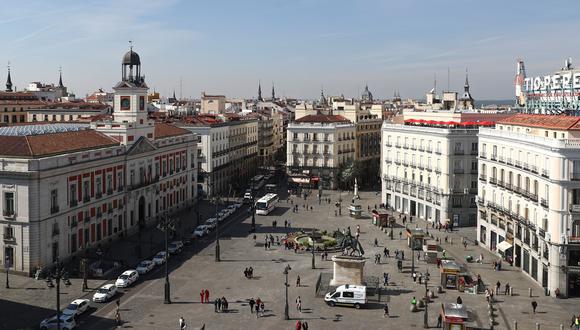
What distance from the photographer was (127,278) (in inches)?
2066

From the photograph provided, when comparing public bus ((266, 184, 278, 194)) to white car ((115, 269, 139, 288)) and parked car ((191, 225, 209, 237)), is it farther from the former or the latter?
white car ((115, 269, 139, 288))

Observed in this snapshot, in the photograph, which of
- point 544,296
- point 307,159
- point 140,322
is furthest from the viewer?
point 307,159

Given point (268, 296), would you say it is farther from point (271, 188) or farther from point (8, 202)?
point (271, 188)

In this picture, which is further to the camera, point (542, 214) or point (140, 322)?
point (542, 214)

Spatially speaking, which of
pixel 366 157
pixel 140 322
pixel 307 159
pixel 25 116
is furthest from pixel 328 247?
pixel 25 116

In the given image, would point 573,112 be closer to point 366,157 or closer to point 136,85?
point 136,85

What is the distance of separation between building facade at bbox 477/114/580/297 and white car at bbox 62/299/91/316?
36.2 m

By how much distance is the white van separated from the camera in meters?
47.8

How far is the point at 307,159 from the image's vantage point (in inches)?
4656

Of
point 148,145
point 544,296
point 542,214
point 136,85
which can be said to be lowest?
→ point 544,296

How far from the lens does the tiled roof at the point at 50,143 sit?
5622 cm

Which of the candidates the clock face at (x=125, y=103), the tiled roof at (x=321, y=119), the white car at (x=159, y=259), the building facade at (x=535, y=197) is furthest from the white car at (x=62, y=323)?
the tiled roof at (x=321, y=119)

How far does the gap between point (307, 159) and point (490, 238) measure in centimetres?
5329

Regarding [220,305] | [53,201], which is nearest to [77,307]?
[220,305]
